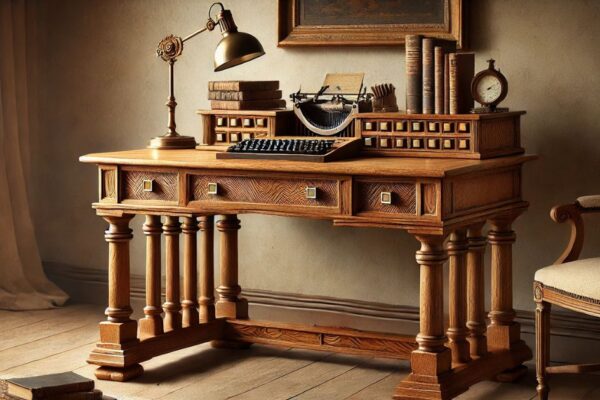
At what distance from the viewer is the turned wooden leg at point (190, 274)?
15.2 ft

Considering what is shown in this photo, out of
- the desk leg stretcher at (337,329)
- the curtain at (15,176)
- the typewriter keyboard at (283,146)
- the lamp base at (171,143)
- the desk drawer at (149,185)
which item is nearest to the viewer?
the desk leg stretcher at (337,329)

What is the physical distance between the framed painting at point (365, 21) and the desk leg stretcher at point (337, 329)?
82 centimetres

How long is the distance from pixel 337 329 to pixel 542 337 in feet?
3.05

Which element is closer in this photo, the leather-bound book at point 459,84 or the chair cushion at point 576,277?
the chair cushion at point 576,277

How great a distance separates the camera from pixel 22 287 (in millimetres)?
5438

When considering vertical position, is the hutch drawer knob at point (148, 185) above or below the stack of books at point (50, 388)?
above

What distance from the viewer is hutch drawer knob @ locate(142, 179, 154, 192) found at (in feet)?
13.5

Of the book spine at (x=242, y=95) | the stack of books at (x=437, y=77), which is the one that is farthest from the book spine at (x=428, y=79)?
the book spine at (x=242, y=95)

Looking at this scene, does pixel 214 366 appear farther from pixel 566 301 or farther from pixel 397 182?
pixel 566 301

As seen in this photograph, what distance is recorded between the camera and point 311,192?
380 centimetres

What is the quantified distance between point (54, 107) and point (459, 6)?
2.17 m

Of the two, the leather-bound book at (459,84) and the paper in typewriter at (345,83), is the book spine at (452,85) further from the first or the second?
the paper in typewriter at (345,83)

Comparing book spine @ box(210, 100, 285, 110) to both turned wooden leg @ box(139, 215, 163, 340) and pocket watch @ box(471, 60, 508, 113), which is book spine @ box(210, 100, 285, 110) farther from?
pocket watch @ box(471, 60, 508, 113)

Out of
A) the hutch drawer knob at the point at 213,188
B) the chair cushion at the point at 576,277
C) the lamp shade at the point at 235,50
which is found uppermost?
the lamp shade at the point at 235,50
